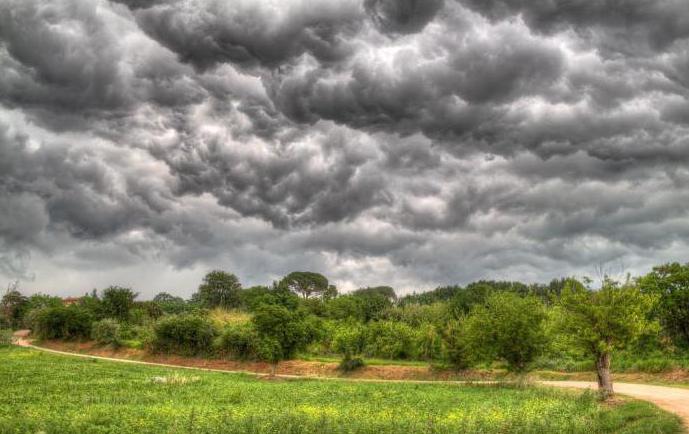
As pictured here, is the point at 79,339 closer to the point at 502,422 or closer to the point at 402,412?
the point at 402,412

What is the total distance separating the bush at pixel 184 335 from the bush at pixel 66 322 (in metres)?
21.9

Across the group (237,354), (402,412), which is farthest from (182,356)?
(402,412)

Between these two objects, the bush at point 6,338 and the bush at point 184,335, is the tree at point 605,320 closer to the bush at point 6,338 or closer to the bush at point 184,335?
the bush at point 184,335

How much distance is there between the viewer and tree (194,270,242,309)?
14012cm

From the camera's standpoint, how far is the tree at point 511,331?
40156 millimetres

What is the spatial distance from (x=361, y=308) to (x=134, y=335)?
142ft

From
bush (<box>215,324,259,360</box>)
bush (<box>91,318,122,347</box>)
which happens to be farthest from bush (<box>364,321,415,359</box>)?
bush (<box>91,318,122,347</box>)

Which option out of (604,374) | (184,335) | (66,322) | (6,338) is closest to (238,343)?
(184,335)

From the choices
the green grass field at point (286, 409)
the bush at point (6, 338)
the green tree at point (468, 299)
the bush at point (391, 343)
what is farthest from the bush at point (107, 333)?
the green tree at point (468, 299)

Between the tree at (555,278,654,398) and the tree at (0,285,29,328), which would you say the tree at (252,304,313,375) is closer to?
the tree at (555,278,654,398)

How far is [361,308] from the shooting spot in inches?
4065

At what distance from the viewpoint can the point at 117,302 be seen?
9950 centimetres

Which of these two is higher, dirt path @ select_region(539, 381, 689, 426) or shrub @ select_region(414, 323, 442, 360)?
shrub @ select_region(414, 323, 442, 360)

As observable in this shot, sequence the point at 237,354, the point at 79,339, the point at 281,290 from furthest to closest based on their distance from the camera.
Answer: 1. the point at 281,290
2. the point at 79,339
3. the point at 237,354
